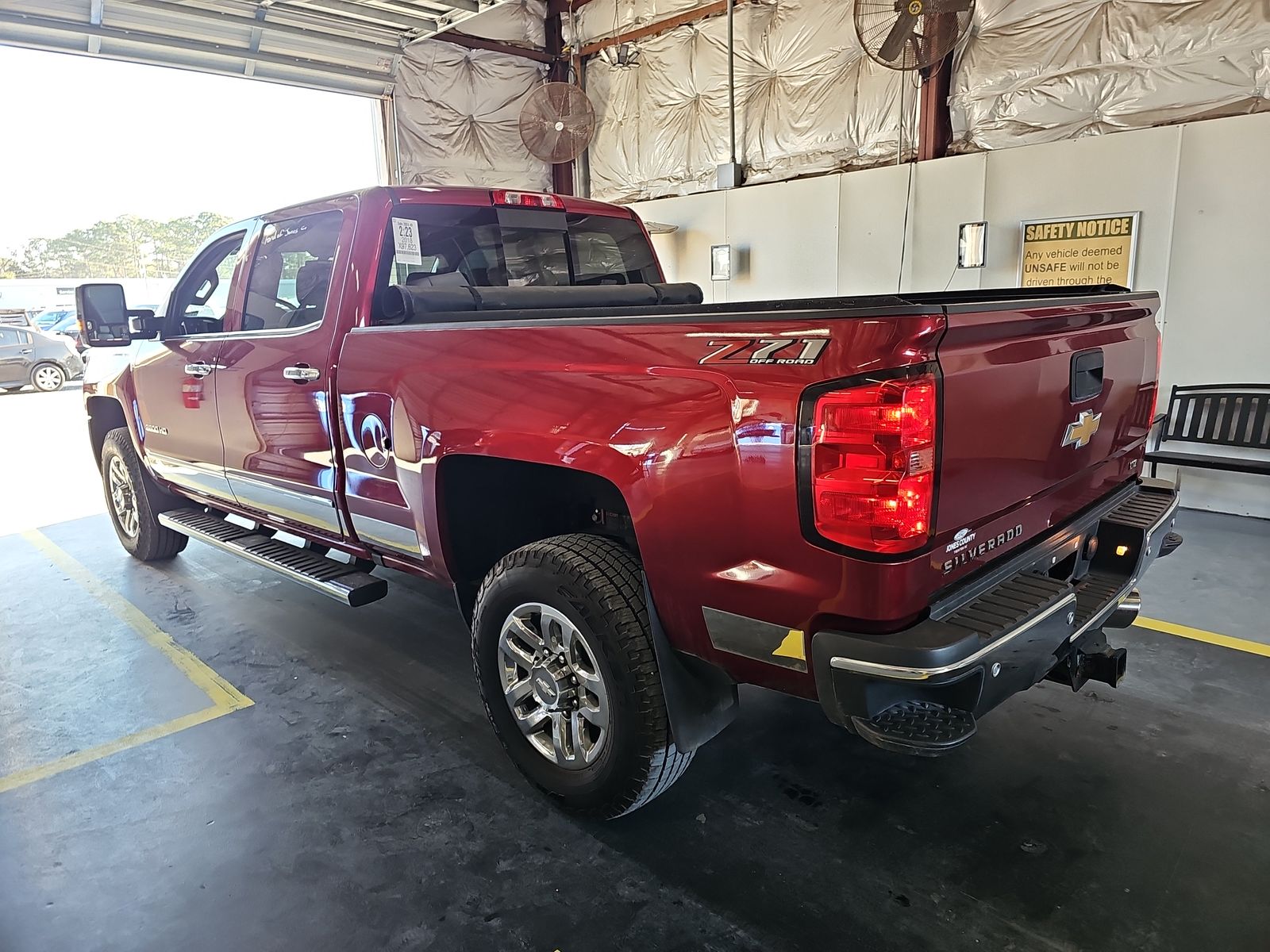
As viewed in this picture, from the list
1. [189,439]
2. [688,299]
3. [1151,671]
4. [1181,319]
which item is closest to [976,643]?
[1151,671]

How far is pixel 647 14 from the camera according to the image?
9070 millimetres

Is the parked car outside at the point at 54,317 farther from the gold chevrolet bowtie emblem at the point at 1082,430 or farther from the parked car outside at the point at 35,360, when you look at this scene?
the gold chevrolet bowtie emblem at the point at 1082,430

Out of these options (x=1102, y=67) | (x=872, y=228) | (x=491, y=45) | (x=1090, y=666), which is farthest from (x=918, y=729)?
(x=491, y=45)

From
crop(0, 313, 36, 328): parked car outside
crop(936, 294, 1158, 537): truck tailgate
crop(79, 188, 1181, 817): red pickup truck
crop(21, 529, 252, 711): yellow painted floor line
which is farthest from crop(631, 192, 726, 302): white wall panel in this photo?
crop(0, 313, 36, 328): parked car outside

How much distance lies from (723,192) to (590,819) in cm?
718

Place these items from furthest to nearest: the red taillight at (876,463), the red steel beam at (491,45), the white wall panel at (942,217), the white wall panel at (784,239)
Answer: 1. the red steel beam at (491,45)
2. the white wall panel at (784,239)
3. the white wall panel at (942,217)
4. the red taillight at (876,463)

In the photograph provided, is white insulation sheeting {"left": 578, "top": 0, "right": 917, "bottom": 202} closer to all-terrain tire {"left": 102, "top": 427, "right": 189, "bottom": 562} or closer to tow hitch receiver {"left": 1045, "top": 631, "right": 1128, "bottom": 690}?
tow hitch receiver {"left": 1045, "top": 631, "right": 1128, "bottom": 690}

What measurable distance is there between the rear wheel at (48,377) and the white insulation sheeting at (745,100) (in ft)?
36.1

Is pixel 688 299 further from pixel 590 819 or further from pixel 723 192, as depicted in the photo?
pixel 723 192

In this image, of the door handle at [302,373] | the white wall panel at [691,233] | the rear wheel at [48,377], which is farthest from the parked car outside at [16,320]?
the door handle at [302,373]

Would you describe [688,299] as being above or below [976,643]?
above

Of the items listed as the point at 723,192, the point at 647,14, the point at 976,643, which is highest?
the point at 647,14

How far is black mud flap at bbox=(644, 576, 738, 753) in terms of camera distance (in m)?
2.09

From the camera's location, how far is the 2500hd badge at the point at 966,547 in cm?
181
